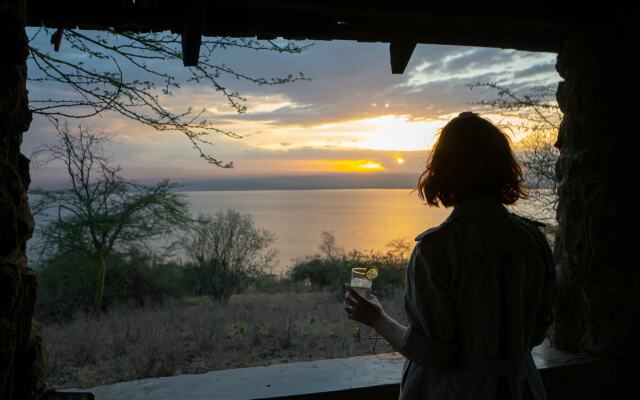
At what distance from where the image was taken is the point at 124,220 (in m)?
6.47

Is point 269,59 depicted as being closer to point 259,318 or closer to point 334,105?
point 334,105

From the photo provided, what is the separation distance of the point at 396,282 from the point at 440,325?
5.67m

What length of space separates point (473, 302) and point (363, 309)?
1.17ft

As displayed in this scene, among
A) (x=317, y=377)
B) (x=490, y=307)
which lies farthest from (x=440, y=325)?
(x=317, y=377)

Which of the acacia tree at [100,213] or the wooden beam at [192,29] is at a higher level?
the wooden beam at [192,29]

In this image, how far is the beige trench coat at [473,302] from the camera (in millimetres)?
1167

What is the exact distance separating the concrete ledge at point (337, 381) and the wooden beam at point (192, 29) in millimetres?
1451

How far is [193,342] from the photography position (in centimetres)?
440

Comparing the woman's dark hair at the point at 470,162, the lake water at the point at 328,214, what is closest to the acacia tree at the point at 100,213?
the lake water at the point at 328,214

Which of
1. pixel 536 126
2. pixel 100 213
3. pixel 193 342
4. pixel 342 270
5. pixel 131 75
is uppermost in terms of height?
pixel 536 126

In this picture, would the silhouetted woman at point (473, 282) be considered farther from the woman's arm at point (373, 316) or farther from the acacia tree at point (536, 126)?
the acacia tree at point (536, 126)

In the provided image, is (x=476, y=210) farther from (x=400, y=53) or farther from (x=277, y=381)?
(x=277, y=381)

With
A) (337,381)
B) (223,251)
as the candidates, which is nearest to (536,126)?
(337,381)

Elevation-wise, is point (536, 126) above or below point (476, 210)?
above
